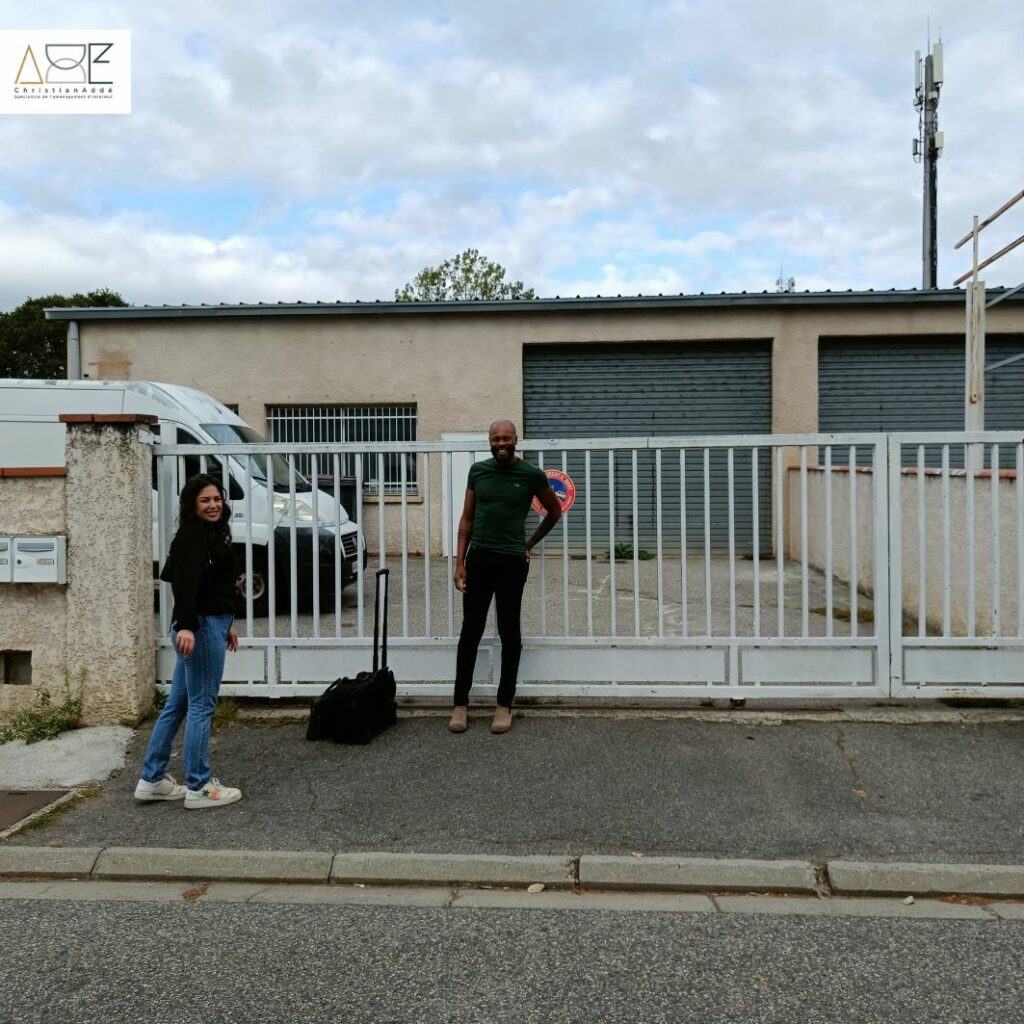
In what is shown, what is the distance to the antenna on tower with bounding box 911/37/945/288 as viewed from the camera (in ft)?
77.4

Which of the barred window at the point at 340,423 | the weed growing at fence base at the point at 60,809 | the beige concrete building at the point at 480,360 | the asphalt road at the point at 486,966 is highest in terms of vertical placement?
the beige concrete building at the point at 480,360

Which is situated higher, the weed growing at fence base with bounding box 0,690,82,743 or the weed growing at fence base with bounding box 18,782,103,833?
the weed growing at fence base with bounding box 0,690,82,743

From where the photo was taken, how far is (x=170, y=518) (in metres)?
6.39

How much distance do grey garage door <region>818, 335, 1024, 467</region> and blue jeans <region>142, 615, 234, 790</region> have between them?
45.7 ft

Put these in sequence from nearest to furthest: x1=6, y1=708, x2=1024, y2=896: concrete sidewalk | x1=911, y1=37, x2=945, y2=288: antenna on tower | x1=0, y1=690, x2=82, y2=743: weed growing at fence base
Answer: x1=6, y1=708, x2=1024, y2=896: concrete sidewalk
x1=0, y1=690, x2=82, y2=743: weed growing at fence base
x1=911, y1=37, x2=945, y2=288: antenna on tower

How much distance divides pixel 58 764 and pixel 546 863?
3197 mm

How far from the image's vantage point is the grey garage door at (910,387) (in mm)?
16609

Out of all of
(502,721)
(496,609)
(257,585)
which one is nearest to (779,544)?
(496,609)

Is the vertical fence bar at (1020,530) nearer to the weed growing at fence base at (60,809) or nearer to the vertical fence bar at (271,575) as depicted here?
the vertical fence bar at (271,575)

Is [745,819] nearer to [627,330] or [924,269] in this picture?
[627,330]

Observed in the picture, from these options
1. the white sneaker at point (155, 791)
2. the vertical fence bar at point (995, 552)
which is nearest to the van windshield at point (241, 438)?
the white sneaker at point (155, 791)

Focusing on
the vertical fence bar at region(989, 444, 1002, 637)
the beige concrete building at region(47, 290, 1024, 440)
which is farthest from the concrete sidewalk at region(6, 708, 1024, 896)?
the beige concrete building at region(47, 290, 1024, 440)

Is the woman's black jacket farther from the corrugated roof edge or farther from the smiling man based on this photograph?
the corrugated roof edge

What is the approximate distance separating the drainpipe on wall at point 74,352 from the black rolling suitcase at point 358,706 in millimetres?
12813
